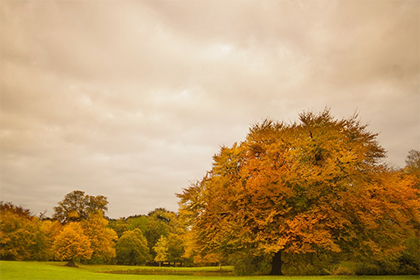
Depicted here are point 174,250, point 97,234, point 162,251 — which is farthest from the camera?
point 162,251

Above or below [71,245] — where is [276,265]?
above

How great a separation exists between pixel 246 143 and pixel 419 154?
46137 millimetres

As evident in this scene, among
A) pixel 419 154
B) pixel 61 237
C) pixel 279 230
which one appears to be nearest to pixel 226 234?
pixel 279 230

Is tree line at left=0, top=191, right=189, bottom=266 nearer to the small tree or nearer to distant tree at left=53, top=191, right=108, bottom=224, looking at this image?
distant tree at left=53, top=191, right=108, bottom=224

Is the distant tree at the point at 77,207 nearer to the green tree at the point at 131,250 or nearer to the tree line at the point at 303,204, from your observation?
the green tree at the point at 131,250

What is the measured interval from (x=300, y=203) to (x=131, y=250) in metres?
68.8

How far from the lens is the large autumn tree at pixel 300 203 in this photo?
23688 mm

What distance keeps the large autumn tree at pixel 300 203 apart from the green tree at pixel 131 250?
60187 mm

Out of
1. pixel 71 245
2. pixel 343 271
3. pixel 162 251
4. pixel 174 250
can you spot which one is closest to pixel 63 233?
pixel 71 245

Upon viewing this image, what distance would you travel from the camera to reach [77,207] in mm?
57750

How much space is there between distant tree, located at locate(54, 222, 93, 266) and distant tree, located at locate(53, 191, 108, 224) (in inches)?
199

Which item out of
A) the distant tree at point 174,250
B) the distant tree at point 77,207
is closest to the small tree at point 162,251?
the distant tree at point 174,250

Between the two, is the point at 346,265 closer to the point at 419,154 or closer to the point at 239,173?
the point at 239,173

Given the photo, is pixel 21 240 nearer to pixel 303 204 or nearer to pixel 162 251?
pixel 162 251
